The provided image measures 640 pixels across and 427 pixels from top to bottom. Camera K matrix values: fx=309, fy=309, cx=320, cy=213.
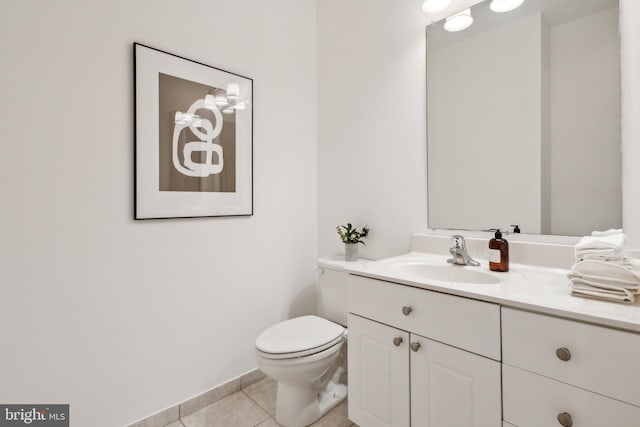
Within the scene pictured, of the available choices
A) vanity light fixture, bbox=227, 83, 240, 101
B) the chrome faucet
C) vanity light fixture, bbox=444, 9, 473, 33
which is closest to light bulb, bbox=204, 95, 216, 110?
vanity light fixture, bbox=227, 83, 240, 101

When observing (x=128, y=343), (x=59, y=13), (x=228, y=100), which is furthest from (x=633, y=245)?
(x=59, y=13)

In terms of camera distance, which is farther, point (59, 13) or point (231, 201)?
point (231, 201)

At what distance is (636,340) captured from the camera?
718mm

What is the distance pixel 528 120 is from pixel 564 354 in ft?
3.20

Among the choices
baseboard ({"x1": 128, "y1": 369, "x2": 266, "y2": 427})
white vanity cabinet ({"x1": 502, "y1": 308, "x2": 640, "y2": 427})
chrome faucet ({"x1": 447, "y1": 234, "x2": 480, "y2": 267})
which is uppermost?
chrome faucet ({"x1": 447, "y1": 234, "x2": 480, "y2": 267})

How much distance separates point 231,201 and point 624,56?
5.98ft

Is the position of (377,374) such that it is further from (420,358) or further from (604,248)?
(604,248)

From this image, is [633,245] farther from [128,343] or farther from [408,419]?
[128,343]

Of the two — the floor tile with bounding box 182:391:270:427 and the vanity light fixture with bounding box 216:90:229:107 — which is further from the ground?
the vanity light fixture with bounding box 216:90:229:107

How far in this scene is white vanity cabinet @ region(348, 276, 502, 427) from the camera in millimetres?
964

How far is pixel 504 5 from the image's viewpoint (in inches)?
56.1

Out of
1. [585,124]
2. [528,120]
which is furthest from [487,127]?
[585,124]

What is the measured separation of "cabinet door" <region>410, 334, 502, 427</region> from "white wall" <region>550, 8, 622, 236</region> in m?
0.71

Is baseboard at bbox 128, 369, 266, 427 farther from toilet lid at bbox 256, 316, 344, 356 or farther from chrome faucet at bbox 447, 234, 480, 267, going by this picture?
chrome faucet at bbox 447, 234, 480, 267
